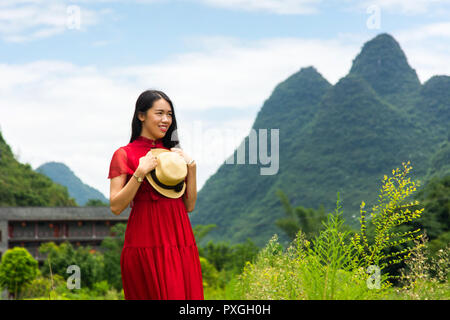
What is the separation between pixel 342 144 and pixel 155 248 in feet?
223

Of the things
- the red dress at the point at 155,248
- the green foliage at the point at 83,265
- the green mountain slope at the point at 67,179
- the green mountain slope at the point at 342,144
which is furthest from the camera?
the green mountain slope at the point at 67,179

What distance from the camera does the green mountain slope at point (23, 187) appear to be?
44.9 m

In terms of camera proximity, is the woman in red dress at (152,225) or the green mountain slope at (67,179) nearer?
the woman in red dress at (152,225)

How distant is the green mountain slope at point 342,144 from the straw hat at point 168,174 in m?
49.9

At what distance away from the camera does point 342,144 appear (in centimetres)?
6862

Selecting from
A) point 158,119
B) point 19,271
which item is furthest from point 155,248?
point 19,271

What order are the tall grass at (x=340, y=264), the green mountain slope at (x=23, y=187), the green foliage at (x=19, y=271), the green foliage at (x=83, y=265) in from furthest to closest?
the green mountain slope at (x=23, y=187)
the green foliage at (x=83, y=265)
the green foliage at (x=19, y=271)
the tall grass at (x=340, y=264)

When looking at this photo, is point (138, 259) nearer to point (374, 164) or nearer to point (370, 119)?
point (374, 164)

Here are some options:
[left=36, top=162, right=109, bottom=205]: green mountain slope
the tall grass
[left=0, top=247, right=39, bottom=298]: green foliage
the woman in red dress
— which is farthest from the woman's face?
[left=36, top=162, right=109, bottom=205]: green mountain slope

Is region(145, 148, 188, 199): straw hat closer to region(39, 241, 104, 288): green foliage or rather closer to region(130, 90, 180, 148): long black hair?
region(130, 90, 180, 148): long black hair

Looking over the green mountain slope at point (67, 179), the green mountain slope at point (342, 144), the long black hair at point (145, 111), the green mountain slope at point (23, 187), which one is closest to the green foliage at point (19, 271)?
the long black hair at point (145, 111)

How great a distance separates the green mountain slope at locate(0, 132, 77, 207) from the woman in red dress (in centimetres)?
4499

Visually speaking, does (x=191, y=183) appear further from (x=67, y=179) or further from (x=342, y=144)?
(x=67, y=179)

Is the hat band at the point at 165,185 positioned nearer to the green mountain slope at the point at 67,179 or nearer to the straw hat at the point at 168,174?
the straw hat at the point at 168,174
